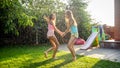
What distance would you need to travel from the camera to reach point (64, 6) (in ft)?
60.6

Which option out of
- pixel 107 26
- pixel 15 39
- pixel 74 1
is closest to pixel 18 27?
pixel 15 39

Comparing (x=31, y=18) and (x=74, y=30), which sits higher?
(x=31, y=18)

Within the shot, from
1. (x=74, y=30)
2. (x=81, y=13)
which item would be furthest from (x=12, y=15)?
(x=81, y=13)

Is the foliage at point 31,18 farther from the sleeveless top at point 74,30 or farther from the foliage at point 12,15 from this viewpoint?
the sleeveless top at point 74,30

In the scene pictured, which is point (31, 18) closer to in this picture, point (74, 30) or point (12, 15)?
point (12, 15)

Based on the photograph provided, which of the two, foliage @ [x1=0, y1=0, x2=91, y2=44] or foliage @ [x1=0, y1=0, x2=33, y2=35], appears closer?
foliage @ [x1=0, y1=0, x2=33, y2=35]

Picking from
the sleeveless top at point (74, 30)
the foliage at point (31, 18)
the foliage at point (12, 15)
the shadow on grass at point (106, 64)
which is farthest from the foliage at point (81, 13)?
the shadow on grass at point (106, 64)

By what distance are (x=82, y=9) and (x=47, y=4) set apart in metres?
3.39

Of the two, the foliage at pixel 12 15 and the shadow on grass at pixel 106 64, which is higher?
the foliage at pixel 12 15

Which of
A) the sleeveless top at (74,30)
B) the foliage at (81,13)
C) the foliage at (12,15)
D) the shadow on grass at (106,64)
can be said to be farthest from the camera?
the foliage at (81,13)

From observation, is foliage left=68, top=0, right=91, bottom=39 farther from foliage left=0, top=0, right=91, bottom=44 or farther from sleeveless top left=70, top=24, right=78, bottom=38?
sleeveless top left=70, top=24, right=78, bottom=38

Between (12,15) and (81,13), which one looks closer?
(12,15)

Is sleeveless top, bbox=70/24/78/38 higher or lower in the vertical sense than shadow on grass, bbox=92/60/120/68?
higher

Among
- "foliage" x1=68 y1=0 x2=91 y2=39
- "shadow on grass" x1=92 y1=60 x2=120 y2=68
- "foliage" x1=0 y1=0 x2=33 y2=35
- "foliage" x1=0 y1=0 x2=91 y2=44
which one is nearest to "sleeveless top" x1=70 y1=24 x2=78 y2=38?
"shadow on grass" x1=92 y1=60 x2=120 y2=68
